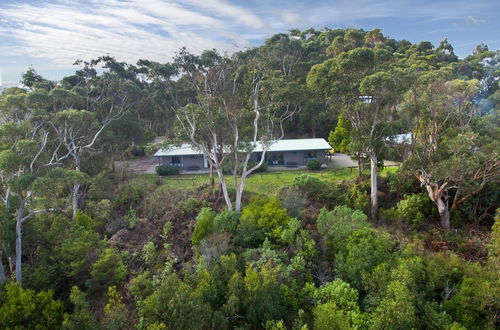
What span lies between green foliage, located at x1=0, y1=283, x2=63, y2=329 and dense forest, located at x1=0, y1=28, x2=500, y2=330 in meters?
0.06

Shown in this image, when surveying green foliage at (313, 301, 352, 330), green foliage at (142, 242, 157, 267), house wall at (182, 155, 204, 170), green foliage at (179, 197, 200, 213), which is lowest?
green foliage at (313, 301, 352, 330)

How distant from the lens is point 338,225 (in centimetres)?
1681

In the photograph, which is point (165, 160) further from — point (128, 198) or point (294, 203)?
point (294, 203)

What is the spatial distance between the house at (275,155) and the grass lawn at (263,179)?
8.28ft

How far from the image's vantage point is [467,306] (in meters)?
12.6

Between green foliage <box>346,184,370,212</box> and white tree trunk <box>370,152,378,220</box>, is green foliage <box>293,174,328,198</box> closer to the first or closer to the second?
green foliage <box>346,184,370,212</box>

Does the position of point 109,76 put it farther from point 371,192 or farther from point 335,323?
point 335,323

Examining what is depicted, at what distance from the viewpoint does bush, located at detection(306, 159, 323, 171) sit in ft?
93.9

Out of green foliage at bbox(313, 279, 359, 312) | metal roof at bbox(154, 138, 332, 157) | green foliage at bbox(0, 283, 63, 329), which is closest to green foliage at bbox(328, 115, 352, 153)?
metal roof at bbox(154, 138, 332, 157)

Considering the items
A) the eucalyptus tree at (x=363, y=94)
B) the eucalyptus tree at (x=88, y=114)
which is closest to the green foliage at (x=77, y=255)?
the eucalyptus tree at (x=88, y=114)

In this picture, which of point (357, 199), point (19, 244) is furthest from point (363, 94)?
point (19, 244)

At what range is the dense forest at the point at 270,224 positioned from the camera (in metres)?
13.0

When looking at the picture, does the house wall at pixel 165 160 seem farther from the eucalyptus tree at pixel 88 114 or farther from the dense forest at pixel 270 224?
the eucalyptus tree at pixel 88 114

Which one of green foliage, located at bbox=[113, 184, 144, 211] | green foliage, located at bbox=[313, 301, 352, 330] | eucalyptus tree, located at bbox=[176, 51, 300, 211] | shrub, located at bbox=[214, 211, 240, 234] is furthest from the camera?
green foliage, located at bbox=[113, 184, 144, 211]
